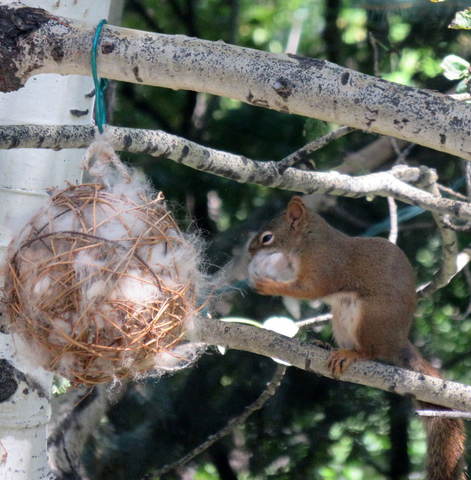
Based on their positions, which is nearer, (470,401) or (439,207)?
(470,401)

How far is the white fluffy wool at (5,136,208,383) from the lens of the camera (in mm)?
976

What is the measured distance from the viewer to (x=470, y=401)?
4.43ft

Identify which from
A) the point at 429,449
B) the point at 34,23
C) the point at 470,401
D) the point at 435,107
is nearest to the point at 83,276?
the point at 34,23

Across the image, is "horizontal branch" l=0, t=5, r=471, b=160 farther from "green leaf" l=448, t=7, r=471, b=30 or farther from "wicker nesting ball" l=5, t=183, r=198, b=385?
"green leaf" l=448, t=7, r=471, b=30

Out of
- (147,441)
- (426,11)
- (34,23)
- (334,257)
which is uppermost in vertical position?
(34,23)

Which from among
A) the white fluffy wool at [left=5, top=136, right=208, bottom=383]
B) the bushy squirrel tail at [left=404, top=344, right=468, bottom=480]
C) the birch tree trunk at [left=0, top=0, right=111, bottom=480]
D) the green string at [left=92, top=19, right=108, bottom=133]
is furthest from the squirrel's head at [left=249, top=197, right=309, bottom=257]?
the green string at [left=92, top=19, right=108, bottom=133]

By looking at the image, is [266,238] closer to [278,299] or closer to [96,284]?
[278,299]

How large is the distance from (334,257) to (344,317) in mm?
196

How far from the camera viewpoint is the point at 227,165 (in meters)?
1.50

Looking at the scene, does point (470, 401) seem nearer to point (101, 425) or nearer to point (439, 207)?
point (439, 207)

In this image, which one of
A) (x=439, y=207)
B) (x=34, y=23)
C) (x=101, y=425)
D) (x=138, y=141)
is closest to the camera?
(x=34, y=23)

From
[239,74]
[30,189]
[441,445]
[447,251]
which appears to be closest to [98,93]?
[239,74]

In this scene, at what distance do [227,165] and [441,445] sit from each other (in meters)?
1.13

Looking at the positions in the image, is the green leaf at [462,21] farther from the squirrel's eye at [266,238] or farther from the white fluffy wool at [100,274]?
the squirrel's eye at [266,238]
